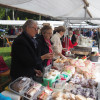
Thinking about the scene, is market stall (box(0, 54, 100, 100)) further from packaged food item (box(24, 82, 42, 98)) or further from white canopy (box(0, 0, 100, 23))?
white canopy (box(0, 0, 100, 23))

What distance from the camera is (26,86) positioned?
140 centimetres

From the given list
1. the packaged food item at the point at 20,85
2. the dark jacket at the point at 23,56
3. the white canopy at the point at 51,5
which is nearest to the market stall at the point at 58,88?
the packaged food item at the point at 20,85

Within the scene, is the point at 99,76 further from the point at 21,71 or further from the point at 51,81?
the point at 21,71

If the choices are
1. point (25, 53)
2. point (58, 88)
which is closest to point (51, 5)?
point (25, 53)

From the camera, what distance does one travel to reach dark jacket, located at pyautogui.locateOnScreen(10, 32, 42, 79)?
5.50ft

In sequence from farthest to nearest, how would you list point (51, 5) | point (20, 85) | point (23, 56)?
point (51, 5), point (23, 56), point (20, 85)

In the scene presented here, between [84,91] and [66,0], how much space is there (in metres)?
2.25

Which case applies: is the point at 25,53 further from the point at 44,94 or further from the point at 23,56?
the point at 44,94

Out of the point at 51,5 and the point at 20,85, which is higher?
the point at 51,5

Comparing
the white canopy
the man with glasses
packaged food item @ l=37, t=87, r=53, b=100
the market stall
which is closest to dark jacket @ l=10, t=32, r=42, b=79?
the man with glasses

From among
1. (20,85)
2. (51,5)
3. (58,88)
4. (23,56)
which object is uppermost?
(51,5)

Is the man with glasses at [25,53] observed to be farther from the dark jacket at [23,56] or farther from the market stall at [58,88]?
the market stall at [58,88]

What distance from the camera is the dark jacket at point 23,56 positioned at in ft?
5.50

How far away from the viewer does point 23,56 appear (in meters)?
1.67
